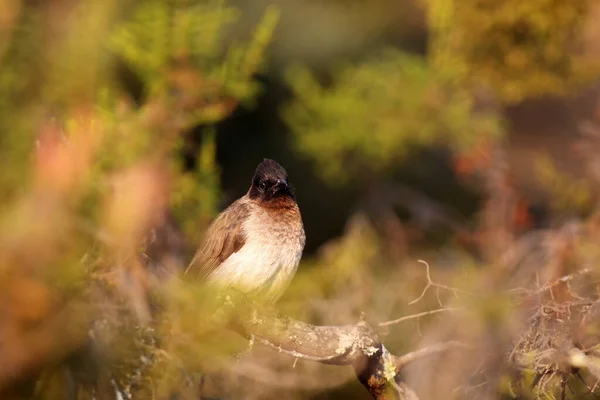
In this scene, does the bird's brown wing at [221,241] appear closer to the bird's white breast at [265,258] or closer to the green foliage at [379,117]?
the bird's white breast at [265,258]

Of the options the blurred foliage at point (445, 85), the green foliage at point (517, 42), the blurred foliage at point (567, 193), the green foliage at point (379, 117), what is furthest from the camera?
the green foliage at point (379, 117)

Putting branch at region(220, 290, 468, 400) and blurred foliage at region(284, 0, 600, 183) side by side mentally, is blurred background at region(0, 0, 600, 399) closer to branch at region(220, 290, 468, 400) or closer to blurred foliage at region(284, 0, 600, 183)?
blurred foliage at region(284, 0, 600, 183)

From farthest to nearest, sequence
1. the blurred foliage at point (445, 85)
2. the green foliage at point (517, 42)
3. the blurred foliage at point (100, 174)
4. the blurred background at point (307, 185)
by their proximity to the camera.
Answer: the blurred foliage at point (445, 85), the green foliage at point (517, 42), the blurred background at point (307, 185), the blurred foliage at point (100, 174)

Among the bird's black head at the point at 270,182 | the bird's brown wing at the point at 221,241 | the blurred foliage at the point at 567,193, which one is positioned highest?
the bird's black head at the point at 270,182

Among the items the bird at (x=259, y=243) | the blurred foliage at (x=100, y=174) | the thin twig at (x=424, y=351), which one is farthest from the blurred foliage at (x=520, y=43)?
the thin twig at (x=424, y=351)

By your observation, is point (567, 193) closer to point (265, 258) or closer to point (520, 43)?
point (520, 43)

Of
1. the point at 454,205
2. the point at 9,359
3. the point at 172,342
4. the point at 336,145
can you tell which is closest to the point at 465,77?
the point at 336,145

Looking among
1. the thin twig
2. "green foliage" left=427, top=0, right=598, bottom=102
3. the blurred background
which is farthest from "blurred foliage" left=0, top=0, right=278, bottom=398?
"green foliage" left=427, top=0, right=598, bottom=102
